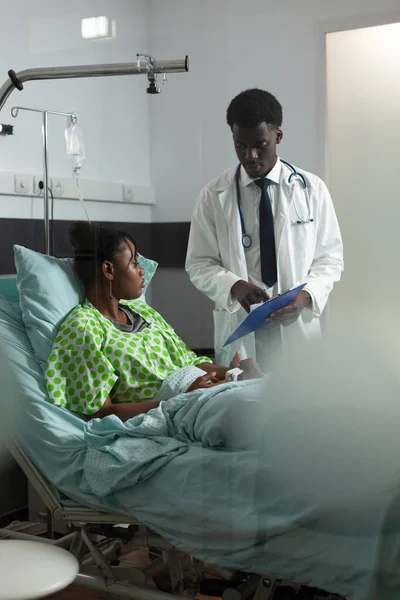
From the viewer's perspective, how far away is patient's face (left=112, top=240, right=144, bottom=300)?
165 cm

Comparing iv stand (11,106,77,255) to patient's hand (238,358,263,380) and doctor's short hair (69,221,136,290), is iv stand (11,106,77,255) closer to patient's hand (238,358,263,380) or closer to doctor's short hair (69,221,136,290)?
doctor's short hair (69,221,136,290)

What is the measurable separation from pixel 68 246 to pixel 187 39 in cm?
53

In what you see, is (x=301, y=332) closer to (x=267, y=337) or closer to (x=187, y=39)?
(x=267, y=337)

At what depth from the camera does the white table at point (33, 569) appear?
1.46 metres

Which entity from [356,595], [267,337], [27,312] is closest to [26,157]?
[27,312]

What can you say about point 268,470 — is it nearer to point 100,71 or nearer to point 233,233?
point 233,233

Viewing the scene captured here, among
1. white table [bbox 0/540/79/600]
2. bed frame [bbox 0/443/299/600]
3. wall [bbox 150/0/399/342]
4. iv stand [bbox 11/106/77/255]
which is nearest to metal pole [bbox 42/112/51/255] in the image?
iv stand [bbox 11/106/77/255]

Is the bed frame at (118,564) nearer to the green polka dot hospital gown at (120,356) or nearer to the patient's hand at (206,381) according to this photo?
the green polka dot hospital gown at (120,356)

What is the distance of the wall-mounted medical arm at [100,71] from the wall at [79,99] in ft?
0.05

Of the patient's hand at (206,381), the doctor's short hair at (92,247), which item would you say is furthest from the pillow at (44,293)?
Result: the patient's hand at (206,381)

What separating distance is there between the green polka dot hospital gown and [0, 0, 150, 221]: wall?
0.23 metres

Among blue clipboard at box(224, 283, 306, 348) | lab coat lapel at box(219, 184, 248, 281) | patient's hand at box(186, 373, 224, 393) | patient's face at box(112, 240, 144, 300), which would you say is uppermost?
lab coat lapel at box(219, 184, 248, 281)

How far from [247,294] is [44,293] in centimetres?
53

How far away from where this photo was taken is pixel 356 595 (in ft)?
4.49
